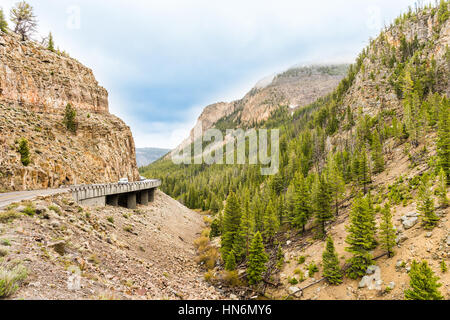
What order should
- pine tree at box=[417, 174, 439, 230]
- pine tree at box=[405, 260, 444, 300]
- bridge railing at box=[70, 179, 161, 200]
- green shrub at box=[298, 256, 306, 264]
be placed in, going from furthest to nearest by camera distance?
green shrub at box=[298, 256, 306, 264], bridge railing at box=[70, 179, 161, 200], pine tree at box=[417, 174, 439, 230], pine tree at box=[405, 260, 444, 300]

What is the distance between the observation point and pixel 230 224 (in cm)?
2936

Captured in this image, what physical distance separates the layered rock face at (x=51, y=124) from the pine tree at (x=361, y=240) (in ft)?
118

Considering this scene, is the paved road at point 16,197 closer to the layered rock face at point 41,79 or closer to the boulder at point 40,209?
the boulder at point 40,209

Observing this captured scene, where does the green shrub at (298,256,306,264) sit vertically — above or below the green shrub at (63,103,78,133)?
below

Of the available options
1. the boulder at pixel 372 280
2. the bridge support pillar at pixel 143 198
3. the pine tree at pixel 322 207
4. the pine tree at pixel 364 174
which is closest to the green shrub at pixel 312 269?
the boulder at pixel 372 280

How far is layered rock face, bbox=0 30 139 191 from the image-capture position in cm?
2488

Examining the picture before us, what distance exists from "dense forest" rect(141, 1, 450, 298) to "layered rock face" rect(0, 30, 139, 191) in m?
23.7

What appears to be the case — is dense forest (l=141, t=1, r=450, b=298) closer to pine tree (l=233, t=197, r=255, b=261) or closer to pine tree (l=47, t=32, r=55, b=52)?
pine tree (l=233, t=197, r=255, b=261)

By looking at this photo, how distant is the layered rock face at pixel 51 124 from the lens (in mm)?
24875

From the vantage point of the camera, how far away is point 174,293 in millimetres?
13977

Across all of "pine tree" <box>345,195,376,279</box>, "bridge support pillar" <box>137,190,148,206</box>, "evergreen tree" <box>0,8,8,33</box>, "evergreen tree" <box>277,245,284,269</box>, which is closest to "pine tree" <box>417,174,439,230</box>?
"pine tree" <box>345,195,376,279</box>

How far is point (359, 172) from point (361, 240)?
63.4ft

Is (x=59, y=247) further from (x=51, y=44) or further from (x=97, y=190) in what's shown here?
(x=51, y=44)

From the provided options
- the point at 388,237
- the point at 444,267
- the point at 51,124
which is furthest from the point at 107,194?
the point at 444,267
